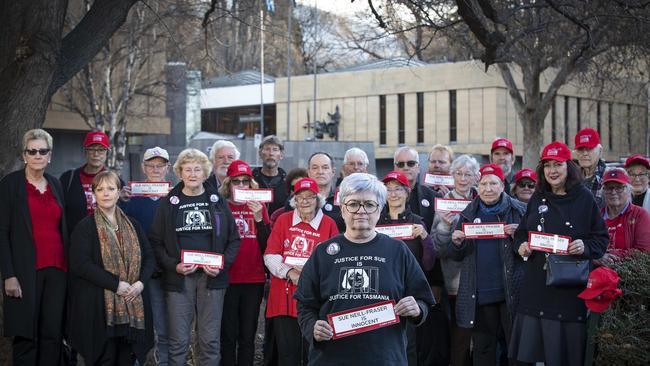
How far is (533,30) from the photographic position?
10.1 metres

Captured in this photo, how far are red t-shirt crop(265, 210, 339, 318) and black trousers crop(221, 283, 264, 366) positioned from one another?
2.10 feet

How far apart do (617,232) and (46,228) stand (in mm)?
5150

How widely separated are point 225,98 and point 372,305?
63.2 m

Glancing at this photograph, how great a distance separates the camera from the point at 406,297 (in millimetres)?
4984

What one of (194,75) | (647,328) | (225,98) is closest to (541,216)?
(647,328)

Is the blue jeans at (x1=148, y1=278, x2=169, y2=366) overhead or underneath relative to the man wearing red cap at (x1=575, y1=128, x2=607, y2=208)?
underneath

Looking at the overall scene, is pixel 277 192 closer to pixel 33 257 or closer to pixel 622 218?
pixel 33 257

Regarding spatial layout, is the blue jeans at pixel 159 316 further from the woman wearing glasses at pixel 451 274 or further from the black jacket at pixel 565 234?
the black jacket at pixel 565 234

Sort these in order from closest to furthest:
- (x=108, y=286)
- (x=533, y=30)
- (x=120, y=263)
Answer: (x=108, y=286)
(x=120, y=263)
(x=533, y=30)

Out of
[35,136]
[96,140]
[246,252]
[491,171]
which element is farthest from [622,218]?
[35,136]

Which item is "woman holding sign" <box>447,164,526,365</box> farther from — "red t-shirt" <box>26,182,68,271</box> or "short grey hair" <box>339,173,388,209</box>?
"red t-shirt" <box>26,182,68,271</box>

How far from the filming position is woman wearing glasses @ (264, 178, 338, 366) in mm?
7266

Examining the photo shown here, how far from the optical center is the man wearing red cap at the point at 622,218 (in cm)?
713

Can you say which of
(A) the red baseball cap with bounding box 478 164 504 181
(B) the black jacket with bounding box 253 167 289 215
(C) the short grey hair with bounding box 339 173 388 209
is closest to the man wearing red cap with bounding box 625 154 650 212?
(A) the red baseball cap with bounding box 478 164 504 181
